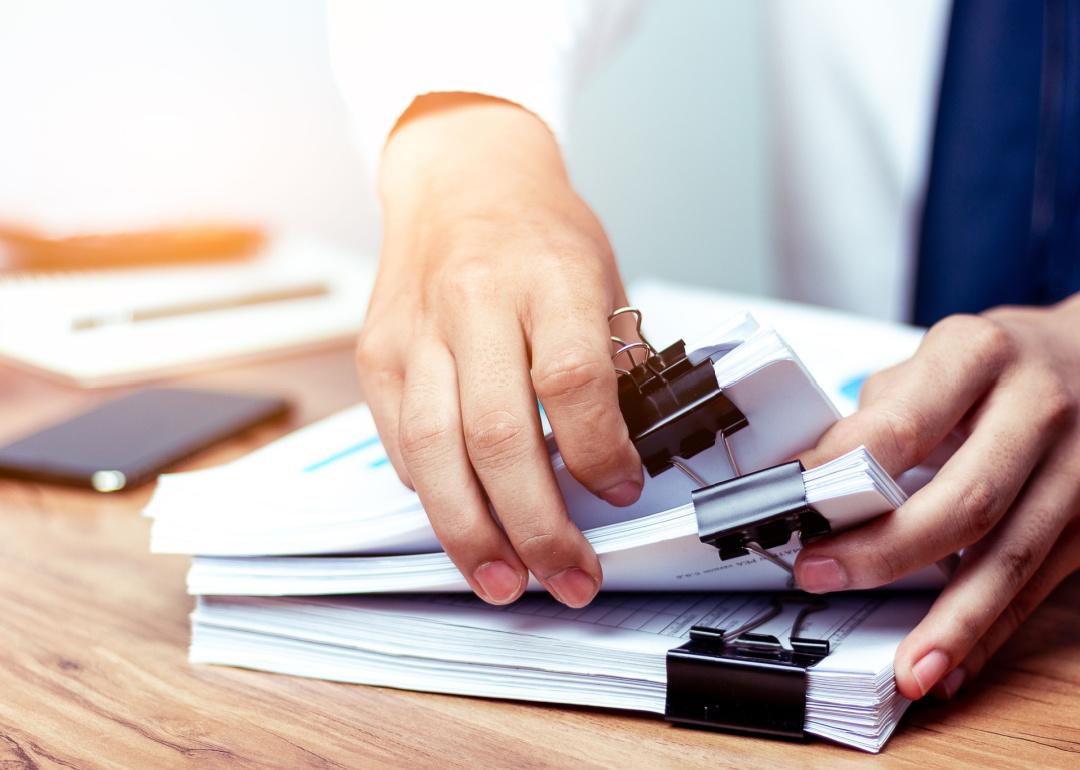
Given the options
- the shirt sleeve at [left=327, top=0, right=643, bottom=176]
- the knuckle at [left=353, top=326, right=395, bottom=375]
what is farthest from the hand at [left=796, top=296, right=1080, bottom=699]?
the shirt sleeve at [left=327, top=0, right=643, bottom=176]

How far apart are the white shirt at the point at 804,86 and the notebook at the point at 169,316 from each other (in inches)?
11.9

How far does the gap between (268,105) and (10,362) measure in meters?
0.56

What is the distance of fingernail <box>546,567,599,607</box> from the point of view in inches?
16.6

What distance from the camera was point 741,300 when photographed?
0.85 metres

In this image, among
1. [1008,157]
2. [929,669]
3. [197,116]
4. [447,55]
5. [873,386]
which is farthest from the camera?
[197,116]

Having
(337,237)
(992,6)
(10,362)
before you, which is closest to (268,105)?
(337,237)

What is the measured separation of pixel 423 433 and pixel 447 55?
1.21 ft

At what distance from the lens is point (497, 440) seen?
0.42m

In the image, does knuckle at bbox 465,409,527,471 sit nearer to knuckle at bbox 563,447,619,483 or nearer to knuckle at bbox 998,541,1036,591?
knuckle at bbox 563,447,619,483

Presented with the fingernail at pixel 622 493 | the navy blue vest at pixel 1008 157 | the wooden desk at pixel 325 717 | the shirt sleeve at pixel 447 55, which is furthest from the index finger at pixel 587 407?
the navy blue vest at pixel 1008 157

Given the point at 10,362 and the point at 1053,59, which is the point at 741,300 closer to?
the point at 1053,59

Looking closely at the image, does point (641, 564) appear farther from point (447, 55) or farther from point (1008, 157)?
point (1008, 157)

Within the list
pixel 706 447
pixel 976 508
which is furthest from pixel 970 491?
pixel 706 447

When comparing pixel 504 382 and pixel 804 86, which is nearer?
pixel 504 382
